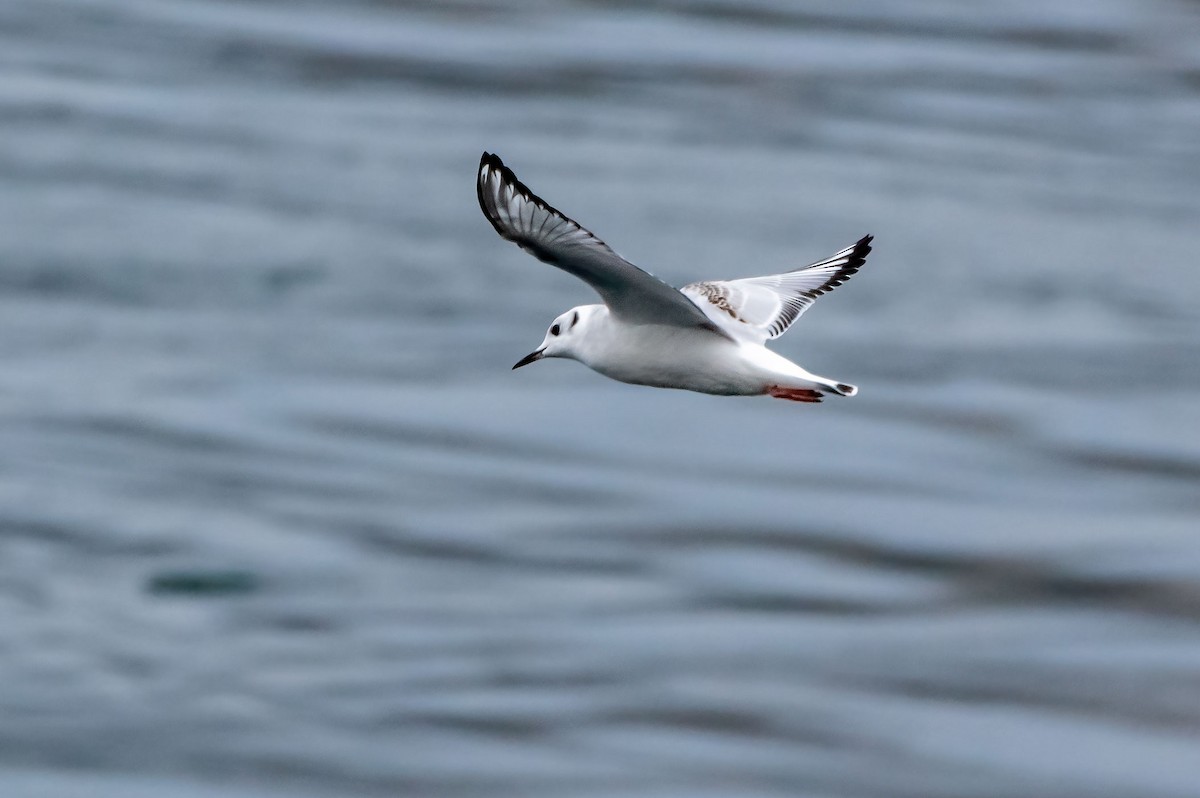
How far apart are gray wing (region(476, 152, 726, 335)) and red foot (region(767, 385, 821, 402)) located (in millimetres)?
521

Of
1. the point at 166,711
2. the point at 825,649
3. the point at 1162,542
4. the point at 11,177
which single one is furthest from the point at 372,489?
the point at 11,177

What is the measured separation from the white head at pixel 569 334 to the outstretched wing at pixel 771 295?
703mm

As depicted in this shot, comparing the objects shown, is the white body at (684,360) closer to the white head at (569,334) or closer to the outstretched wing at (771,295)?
the white head at (569,334)

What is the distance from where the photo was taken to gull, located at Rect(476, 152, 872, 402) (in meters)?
13.5

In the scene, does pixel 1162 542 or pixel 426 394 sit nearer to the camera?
pixel 1162 542

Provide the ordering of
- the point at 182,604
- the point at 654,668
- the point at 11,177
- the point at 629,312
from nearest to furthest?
the point at 629,312, the point at 654,668, the point at 182,604, the point at 11,177

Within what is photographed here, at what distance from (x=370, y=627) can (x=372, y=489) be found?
418 cm

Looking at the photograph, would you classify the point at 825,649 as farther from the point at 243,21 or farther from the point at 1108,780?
the point at 243,21

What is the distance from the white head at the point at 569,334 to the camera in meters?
15.2

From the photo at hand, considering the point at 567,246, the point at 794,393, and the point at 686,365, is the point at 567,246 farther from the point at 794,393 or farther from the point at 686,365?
the point at 794,393

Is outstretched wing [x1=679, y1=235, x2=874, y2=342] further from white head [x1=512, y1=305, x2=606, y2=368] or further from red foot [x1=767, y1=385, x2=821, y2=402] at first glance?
white head [x1=512, y1=305, x2=606, y2=368]

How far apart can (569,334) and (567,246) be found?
163cm

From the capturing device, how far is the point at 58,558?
150 feet

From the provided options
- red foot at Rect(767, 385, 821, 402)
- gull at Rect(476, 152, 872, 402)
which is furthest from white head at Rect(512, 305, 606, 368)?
red foot at Rect(767, 385, 821, 402)
